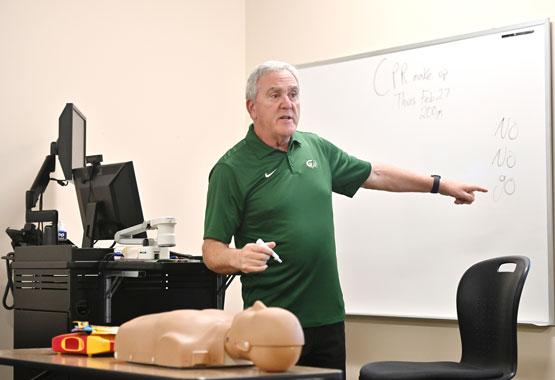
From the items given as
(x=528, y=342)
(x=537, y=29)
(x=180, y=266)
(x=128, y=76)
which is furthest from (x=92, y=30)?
(x=528, y=342)

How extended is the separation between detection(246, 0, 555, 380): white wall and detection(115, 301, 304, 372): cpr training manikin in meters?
1.99

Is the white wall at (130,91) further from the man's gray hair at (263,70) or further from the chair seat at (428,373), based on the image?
the chair seat at (428,373)

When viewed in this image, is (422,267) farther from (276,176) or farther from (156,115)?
(156,115)

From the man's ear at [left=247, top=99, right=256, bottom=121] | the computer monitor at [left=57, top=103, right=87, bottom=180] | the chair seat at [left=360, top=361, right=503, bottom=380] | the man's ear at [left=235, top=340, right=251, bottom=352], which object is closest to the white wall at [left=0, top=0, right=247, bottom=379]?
the computer monitor at [left=57, top=103, right=87, bottom=180]

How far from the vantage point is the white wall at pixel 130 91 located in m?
3.74

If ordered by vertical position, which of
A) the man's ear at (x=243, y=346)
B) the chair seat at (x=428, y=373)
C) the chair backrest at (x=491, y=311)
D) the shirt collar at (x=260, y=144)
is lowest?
the chair seat at (x=428, y=373)

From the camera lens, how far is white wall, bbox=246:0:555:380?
3439 mm

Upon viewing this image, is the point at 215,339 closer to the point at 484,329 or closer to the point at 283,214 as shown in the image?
the point at 283,214

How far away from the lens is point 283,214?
268 centimetres

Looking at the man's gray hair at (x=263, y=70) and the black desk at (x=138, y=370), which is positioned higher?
the man's gray hair at (x=263, y=70)

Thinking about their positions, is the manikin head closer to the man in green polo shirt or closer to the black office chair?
the man in green polo shirt

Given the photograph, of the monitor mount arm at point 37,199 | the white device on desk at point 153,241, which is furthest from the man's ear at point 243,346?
the monitor mount arm at point 37,199

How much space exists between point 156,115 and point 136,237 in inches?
41.6

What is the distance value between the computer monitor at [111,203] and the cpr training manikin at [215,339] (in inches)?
52.4
